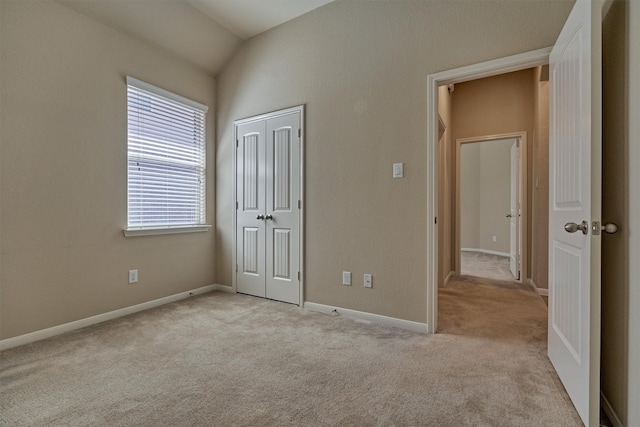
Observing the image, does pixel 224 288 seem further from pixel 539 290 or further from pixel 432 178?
pixel 539 290

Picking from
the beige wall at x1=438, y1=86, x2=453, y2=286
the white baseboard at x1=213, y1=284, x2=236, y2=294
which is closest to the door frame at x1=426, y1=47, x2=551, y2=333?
the beige wall at x1=438, y1=86, x2=453, y2=286

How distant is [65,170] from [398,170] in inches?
107

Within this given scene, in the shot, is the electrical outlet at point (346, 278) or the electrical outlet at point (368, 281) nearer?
the electrical outlet at point (368, 281)

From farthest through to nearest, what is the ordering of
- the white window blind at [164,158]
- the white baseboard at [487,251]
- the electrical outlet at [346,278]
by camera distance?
the white baseboard at [487,251]
the white window blind at [164,158]
the electrical outlet at [346,278]

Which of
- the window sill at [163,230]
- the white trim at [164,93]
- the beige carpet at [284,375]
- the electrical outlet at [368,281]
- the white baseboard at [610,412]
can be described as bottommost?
the beige carpet at [284,375]

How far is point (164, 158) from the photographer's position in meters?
3.36

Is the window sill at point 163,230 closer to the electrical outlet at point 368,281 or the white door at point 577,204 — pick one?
the electrical outlet at point 368,281

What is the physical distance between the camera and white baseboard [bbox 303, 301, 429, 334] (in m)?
2.61

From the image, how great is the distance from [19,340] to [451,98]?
213 inches

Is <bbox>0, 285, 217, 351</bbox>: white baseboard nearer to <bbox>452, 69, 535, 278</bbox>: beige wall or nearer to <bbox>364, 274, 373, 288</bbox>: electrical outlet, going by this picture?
<bbox>364, 274, 373, 288</bbox>: electrical outlet

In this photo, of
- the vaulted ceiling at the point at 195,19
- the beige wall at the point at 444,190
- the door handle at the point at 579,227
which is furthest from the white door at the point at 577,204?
the vaulted ceiling at the point at 195,19

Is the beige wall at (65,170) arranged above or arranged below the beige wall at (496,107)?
below

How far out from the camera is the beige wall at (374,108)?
7.93 ft

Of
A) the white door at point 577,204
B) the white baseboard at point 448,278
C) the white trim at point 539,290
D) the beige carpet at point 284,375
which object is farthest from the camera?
the white baseboard at point 448,278
